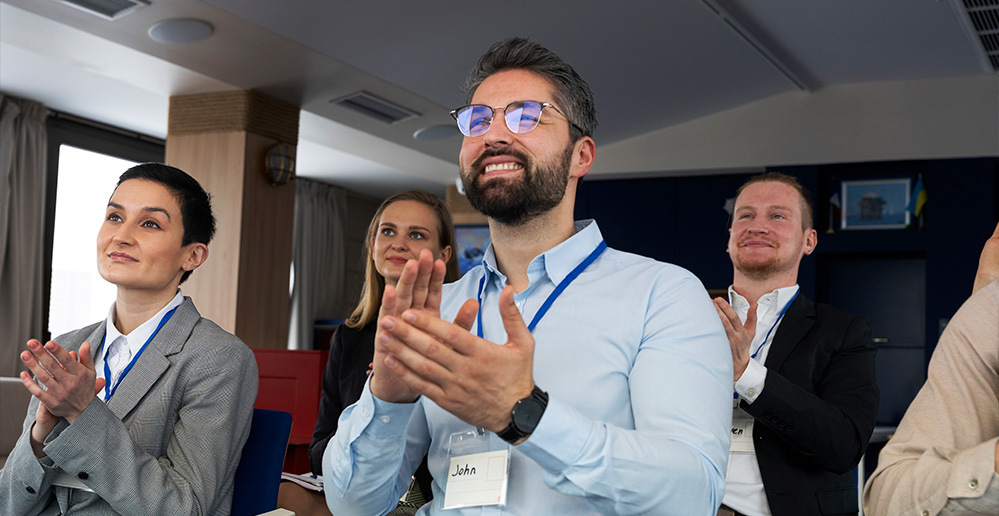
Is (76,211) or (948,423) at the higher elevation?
(76,211)

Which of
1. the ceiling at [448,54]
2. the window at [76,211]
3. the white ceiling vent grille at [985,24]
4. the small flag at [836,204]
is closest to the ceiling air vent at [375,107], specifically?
the ceiling at [448,54]

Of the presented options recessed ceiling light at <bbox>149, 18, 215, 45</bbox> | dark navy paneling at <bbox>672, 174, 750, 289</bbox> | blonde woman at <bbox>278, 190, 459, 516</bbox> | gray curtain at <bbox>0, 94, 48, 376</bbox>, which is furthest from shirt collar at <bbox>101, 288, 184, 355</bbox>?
dark navy paneling at <bbox>672, 174, 750, 289</bbox>

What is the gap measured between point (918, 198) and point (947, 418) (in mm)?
6594

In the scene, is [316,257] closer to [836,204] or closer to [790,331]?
[836,204]

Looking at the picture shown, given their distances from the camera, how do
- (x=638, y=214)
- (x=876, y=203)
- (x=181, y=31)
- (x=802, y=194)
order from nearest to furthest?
1. (x=802, y=194)
2. (x=181, y=31)
3. (x=876, y=203)
4. (x=638, y=214)

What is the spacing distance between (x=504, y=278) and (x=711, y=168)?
660cm

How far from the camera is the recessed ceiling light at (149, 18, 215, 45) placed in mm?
4816

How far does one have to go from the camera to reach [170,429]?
1.88m

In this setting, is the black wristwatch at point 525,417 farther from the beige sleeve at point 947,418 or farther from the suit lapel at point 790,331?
the suit lapel at point 790,331

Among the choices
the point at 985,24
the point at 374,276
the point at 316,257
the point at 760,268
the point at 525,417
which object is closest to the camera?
the point at 525,417

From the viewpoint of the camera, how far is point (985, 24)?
5.71 metres

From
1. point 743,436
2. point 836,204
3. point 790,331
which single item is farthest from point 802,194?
point 836,204

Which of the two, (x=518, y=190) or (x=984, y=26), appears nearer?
(x=518, y=190)

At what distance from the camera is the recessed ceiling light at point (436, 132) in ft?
23.7
